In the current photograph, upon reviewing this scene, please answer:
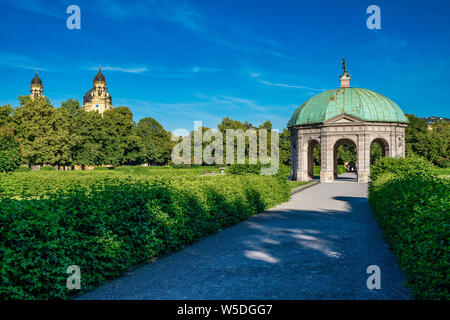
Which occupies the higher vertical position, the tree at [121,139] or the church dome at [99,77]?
the church dome at [99,77]

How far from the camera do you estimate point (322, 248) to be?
799 centimetres

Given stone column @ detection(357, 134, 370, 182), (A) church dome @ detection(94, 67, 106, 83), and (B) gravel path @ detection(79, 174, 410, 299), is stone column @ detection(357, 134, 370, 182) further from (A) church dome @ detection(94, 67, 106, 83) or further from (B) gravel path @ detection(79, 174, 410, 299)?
(A) church dome @ detection(94, 67, 106, 83)

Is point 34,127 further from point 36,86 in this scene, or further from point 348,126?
point 36,86

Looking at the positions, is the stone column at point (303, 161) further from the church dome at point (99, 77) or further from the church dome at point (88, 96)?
the church dome at point (88, 96)

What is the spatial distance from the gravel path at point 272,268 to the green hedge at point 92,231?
1.19 ft

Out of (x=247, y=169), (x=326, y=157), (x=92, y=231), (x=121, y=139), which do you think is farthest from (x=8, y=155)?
(x=121, y=139)

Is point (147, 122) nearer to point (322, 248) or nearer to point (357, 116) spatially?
point (357, 116)

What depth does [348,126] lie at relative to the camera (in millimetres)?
35500

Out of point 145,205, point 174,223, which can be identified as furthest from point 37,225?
point 174,223

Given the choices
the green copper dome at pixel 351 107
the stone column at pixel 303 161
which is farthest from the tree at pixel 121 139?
the green copper dome at pixel 351 107

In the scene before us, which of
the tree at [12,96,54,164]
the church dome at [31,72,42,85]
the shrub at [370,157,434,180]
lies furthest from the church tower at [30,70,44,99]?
the shrub at [370,157,434,180]

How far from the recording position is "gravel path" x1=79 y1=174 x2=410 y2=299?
5.31m

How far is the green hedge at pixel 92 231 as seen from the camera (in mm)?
4449

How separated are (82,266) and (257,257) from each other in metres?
3.43
